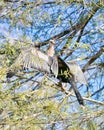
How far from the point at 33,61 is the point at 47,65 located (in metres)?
0.06

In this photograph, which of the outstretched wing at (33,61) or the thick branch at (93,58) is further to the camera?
the thick branch at (93,58)

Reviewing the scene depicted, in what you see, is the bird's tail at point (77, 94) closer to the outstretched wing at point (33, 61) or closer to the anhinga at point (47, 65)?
the anhinga at point (47, 65)

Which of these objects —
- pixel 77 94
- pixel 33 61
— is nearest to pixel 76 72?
pixel 77 94

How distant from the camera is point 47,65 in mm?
1549

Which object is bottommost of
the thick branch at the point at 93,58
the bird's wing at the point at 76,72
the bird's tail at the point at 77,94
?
the bird's tail at the point at 77,94

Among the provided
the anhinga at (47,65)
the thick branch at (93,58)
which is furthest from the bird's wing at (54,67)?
the thick branch at (93,58)

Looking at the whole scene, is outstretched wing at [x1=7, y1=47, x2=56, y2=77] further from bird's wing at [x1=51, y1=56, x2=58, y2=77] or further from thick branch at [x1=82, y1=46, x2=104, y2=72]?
thick branch at [x1=82, y1=46, x2=104, y2=72]

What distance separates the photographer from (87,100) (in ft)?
5.20

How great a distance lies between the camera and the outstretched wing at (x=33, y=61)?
1.47 metres

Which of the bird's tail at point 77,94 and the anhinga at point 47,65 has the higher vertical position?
the anhinga at point 47,65

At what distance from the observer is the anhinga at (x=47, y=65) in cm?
147

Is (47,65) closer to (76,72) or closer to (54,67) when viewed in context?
(54,67)

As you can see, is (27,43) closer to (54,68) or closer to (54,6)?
(54,68)

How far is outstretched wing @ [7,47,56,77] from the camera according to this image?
147cm
